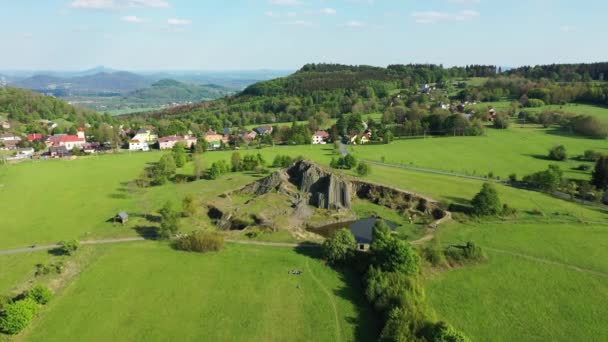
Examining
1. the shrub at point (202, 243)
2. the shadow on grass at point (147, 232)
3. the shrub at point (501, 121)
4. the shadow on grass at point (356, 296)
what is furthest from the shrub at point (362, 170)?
the shrub at point (501, 121)

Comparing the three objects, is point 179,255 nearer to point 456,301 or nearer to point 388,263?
point 388,263

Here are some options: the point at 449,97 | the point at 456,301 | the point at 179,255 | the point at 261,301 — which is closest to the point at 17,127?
the point at 179,255

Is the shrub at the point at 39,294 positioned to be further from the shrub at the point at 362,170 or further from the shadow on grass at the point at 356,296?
the shrub at the point at 362,170

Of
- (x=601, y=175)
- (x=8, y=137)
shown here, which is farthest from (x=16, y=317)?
(x=8, y=137)

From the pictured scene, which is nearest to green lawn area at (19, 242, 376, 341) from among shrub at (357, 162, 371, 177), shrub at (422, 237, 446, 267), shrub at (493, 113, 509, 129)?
shrub at (422, 237, 446, 267)

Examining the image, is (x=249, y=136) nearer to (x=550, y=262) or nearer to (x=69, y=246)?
(x=69, y=246)

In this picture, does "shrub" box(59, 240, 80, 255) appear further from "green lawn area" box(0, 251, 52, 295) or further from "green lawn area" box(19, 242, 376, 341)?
"green lawn area" box(19, 242, 376, 341)
